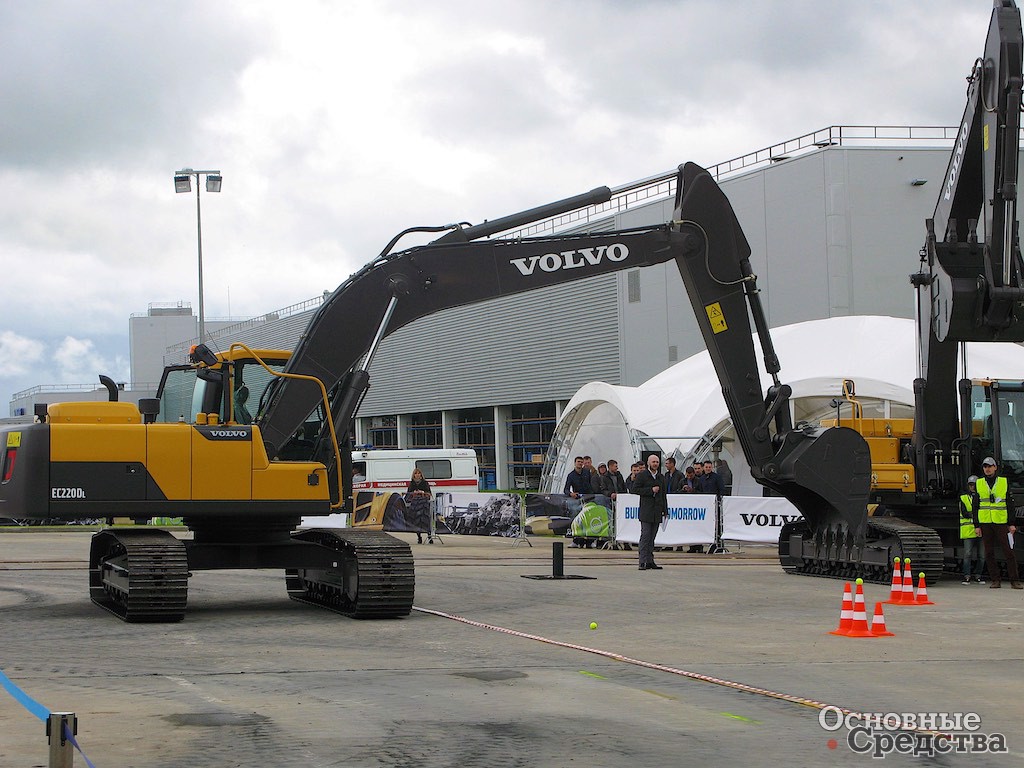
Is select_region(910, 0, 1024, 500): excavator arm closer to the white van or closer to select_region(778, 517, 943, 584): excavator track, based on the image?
select_region(778, 517, 943, 584): excavator track

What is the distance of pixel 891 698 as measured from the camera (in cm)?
942

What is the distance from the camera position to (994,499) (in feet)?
61.2

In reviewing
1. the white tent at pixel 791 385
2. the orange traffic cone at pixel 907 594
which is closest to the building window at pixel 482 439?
the white tent at pixel 791 385

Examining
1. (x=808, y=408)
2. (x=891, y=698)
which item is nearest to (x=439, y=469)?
(x=808, y=408)

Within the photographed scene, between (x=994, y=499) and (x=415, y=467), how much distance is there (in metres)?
27.1

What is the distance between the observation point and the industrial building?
140 ft

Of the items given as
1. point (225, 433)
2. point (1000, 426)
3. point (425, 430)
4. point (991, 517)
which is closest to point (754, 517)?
point (1000, 426)

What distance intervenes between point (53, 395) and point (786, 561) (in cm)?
6280

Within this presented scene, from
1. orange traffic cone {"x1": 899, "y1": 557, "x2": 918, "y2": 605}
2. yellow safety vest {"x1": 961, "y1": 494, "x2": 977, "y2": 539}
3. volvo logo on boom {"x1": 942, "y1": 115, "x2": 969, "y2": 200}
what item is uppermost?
volvo logo on boom {"x1": 942, "y1": 115, "x2": 969, "y2": 200}

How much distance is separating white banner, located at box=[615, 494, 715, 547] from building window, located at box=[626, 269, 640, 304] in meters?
23.0

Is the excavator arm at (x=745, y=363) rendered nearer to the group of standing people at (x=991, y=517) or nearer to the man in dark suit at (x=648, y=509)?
the group of standing people at (x=991, y=517)

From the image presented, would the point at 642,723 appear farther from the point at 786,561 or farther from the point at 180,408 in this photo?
the point at 786,561

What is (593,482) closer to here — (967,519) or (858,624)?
(967,519)

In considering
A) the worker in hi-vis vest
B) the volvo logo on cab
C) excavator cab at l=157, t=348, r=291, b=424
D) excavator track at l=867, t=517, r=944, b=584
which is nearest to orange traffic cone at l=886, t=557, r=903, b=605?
excavator track at l=867, t=517, r=944, b=584
